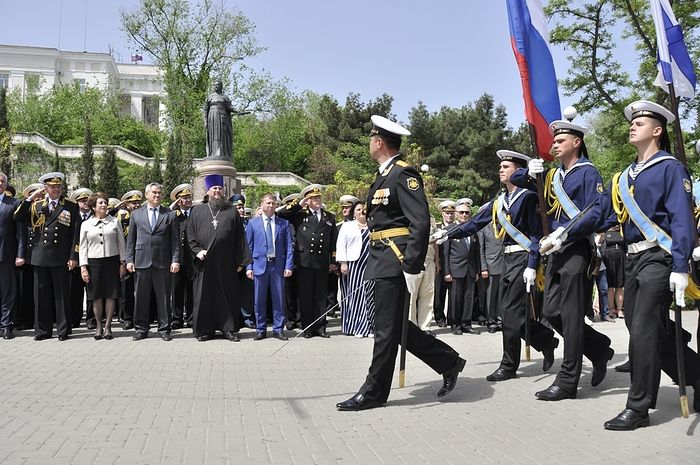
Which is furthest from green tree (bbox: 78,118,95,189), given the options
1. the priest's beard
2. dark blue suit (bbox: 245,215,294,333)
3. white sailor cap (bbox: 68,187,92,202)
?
dark blue suit (bbox: 245,215,294,333)

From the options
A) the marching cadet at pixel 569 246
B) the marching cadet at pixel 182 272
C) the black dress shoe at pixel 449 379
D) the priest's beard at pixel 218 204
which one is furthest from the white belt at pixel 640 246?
the marching cadet at pixel 182 272

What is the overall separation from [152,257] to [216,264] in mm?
951

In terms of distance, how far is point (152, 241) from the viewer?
10.9 m

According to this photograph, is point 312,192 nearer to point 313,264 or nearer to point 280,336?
point 313,264

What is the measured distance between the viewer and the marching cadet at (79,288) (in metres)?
12.0

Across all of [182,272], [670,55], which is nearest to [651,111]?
A: [670,55]

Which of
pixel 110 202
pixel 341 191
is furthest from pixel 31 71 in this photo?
pixel 110 202

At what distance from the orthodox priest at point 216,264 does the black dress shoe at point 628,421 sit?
645 centimetres

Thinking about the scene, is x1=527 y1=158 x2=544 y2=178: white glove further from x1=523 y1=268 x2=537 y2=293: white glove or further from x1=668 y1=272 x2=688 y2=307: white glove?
x1=668 y1=272 x2=688 y2=307: white glove

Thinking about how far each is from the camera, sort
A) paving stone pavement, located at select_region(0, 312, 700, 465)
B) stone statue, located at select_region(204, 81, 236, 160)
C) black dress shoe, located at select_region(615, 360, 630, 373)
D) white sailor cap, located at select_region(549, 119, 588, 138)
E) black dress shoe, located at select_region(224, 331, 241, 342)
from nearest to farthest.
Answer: paving stone pavement, located at select_region(0, 312, 700, 465) → white sailor cap, located at select_region(549, 119, 588, 138) → black dress shoe, located at select_region(615, 360, 630, 373) → black dress shoe, located at select_region(224, 331, 241, 342) → stone statue, located at select_region(204, 81, 236, 160)

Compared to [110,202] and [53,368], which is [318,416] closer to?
[53,368]

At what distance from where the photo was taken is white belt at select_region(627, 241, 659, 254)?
549 cm

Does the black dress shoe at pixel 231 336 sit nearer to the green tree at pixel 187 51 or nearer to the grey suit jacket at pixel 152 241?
the grey suit jacket at pixel 152 241

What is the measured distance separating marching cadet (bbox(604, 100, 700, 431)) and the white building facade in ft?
271
